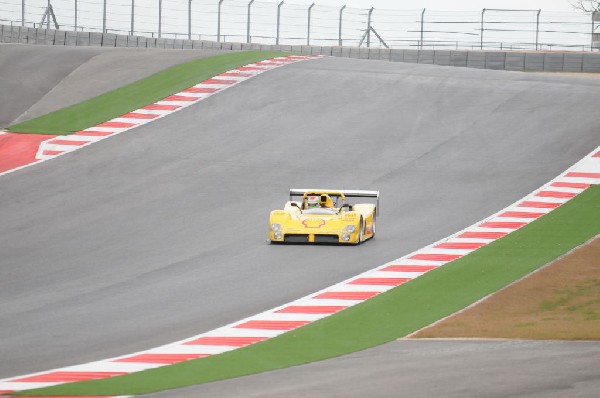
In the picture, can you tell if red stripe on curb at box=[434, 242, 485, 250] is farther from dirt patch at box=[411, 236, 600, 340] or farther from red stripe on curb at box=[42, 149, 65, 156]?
red stripe on curb at box=[42, 149, 65, 156]

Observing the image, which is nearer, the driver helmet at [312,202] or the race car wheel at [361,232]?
the race car wheel at [361,232]

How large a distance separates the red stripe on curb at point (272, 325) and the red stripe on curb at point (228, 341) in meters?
0.60

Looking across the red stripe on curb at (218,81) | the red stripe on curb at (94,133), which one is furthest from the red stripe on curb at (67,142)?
the red stripe on curb at (218,81)

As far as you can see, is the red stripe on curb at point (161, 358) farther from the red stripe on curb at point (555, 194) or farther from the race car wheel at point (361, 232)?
the red stripe on curb at point (555, 194)

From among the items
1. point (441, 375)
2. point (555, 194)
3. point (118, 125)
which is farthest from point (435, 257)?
A: point (118, 125)

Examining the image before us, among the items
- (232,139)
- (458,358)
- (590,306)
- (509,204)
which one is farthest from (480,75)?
(458,358)

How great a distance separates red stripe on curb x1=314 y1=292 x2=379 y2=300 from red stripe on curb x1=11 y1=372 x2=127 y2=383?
5.10 m

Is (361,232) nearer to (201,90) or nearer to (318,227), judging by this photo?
(318,227)

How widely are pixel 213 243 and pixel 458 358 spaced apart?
903 centimetres

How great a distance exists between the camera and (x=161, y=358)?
14141 mm

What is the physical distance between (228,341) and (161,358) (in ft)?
4.08

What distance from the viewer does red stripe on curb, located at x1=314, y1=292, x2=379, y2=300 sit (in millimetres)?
17828

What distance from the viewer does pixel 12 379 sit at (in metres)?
13.1

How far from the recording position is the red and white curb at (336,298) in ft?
44.5
